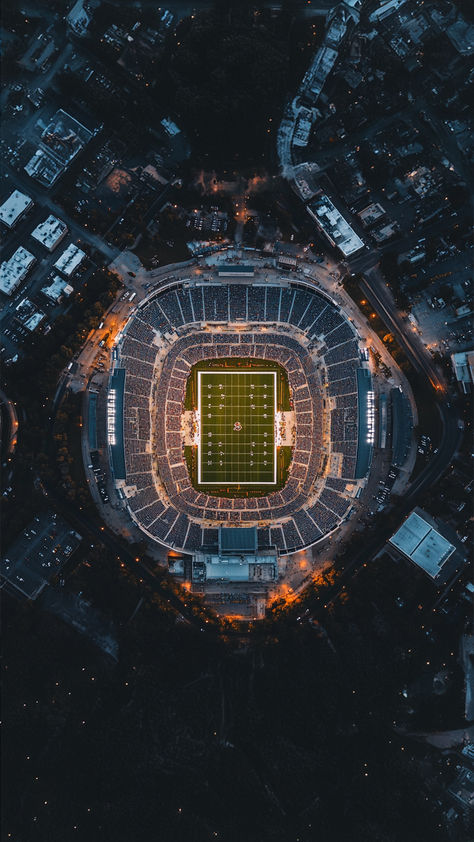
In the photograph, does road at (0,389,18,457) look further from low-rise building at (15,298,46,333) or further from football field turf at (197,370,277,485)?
football field turf at (197,370,277,485)

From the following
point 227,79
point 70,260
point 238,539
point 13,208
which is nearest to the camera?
point 227,79

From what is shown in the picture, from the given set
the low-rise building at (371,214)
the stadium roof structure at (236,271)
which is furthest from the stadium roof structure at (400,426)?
the stadium roof structure at (236,271)

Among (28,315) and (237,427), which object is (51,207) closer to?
(28,315)

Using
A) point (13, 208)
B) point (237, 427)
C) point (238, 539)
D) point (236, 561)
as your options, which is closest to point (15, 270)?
point (13, 208)

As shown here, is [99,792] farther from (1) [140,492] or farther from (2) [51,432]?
(2) [51,432]

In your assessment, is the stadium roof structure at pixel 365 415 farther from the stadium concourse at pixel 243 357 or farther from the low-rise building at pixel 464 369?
the low-rise building at pixel 464 369

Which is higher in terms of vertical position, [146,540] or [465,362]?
[465,362]

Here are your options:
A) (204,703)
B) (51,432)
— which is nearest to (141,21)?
(51,432)
